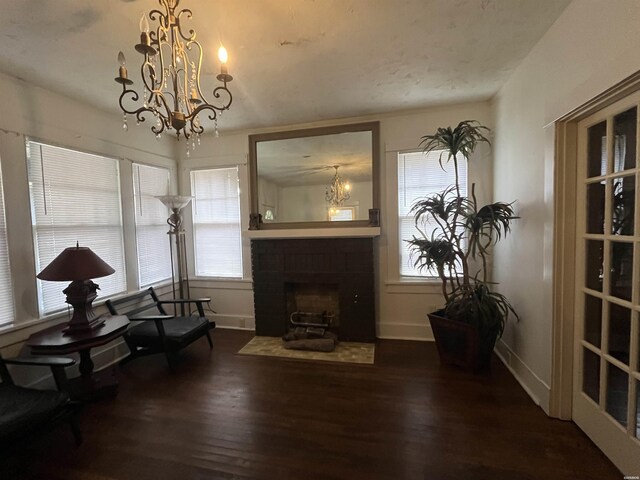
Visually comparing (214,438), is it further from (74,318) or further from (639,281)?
(639,281)

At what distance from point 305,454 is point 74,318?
6.88ft

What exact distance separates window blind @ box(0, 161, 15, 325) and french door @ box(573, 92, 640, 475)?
4043 millimetres

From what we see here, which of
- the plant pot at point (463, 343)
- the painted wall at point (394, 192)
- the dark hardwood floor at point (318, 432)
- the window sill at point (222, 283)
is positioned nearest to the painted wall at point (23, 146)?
the dark hardwood floor at point (318, 432)

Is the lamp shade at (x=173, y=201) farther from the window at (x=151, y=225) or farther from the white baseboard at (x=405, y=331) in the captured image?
the white baseboard at (x=405, y=331)

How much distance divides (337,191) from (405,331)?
1835 millimetres

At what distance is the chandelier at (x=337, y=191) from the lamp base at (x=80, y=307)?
2.46 m

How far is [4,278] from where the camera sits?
2.21 meters

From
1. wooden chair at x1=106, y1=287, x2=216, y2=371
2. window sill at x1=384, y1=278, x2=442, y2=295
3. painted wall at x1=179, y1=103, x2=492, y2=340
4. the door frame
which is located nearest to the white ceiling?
painted wall at x1=179, y1=103, x2=492, y2=340

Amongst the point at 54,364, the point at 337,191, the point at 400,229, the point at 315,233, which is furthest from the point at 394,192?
the point at 54,364

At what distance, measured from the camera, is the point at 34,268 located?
2.40 metres

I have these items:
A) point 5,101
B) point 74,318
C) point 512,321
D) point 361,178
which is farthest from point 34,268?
point 512,321

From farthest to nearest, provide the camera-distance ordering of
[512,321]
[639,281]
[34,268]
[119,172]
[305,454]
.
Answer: [119,172] → [512,321] → [34,268] → [305,454] → [639,281]

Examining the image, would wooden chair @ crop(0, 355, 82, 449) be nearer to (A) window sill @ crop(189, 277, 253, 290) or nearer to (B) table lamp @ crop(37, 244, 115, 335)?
(B) table lamp @ crop(37, 244, 115, 335)

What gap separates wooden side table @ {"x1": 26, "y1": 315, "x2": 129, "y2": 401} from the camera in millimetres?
2100
